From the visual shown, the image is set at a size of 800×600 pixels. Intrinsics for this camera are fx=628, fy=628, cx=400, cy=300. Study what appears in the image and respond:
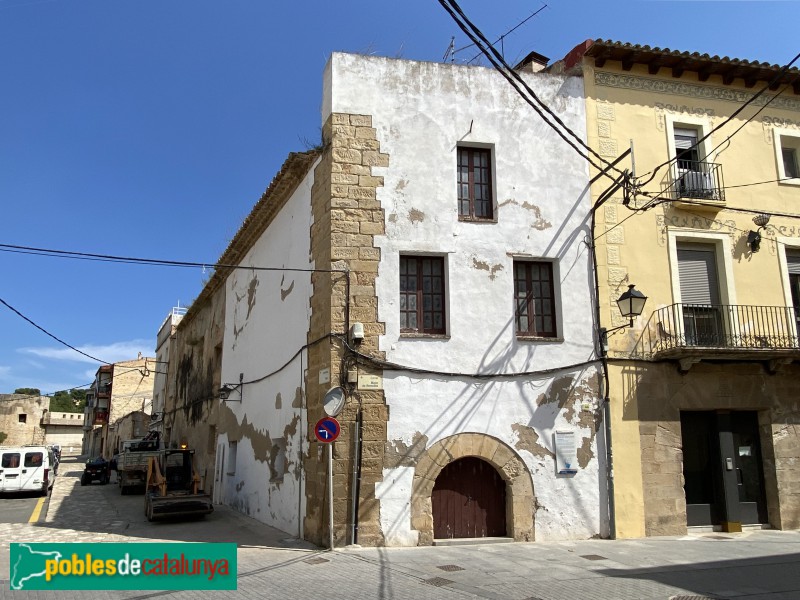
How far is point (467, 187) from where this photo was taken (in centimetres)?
1143

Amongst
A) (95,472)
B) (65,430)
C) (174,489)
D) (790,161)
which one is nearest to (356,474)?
(174,489)

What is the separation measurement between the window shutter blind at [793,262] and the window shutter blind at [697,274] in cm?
178

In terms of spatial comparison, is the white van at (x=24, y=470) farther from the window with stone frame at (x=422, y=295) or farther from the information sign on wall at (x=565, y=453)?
the information sign on wall at (x=565, y=453)

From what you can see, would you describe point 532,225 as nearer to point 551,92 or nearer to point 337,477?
point 551,92

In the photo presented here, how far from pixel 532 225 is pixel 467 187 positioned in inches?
53.6

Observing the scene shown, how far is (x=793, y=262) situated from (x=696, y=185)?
267cm

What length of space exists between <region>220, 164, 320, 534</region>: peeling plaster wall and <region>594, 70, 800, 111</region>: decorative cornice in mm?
6173

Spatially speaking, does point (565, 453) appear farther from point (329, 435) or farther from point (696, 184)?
point (696, 184)

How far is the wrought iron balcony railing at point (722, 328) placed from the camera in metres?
11.5

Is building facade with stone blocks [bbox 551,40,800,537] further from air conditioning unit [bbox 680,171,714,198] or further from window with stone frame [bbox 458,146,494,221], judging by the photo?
window with stone frame [bbox 458,146,494,221]

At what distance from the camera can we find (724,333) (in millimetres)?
11750

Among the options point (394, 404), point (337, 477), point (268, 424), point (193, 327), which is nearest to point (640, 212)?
point (394, 404)

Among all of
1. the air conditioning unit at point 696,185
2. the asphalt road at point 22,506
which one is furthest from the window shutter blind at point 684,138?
the asphalt road at point 22,506

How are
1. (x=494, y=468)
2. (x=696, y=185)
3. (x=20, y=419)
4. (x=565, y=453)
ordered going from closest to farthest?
1. (x=494, y=468)
2. (x=565, y=453)
3. (x=696, y=185)
4. (x=20, y=419)
